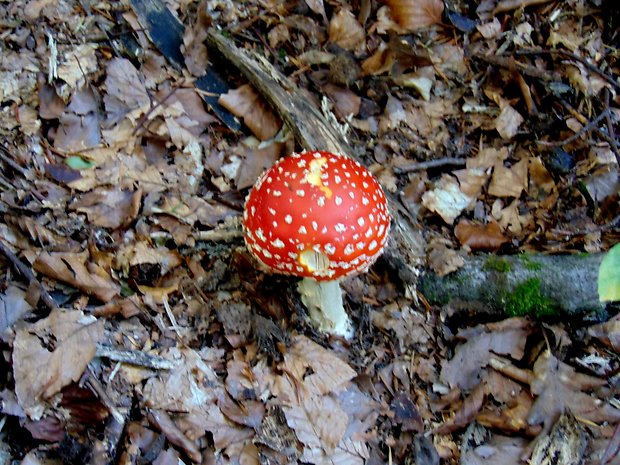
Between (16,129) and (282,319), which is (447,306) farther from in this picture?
(16,129)

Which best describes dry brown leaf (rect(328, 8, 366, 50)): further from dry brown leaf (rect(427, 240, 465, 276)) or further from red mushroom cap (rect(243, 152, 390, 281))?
red mushroom cap (rect(243, 152, 390, 281))


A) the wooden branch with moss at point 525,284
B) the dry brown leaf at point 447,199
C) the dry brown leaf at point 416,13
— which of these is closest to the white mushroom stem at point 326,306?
the wooden branch with moss at point 525,284

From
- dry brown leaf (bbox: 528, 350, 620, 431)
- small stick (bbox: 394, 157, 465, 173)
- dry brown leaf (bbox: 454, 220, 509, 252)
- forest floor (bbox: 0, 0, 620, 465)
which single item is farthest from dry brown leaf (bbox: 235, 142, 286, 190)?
dry brown leaf (bbox: 528, 350, 620, 431)

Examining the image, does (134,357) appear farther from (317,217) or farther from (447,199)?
(447,199)

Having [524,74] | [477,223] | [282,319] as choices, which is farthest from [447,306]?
[524,74]

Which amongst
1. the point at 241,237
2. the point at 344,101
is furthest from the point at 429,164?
the point at 241,237
